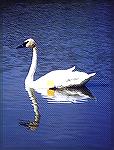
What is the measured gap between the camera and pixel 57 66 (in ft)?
19.0

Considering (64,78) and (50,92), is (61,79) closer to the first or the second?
(64,78)

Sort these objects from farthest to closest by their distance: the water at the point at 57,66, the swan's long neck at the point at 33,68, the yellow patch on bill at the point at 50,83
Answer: the swan's long neck at the point at 33,68 → the yellow patch on bill at the point at 50,83 → the water at the point at 57,66

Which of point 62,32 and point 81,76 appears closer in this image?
point 81,76

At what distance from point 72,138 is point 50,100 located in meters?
0.81

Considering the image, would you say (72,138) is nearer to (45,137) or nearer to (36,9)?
(45,137)

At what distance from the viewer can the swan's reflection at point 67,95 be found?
5.06 meters

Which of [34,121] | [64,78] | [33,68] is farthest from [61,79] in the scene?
[34,121]

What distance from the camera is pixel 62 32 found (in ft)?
21.4

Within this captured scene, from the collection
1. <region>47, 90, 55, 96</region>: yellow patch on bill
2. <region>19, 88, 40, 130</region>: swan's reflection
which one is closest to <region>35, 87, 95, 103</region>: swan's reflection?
<region>47, 90, 55, 96</region>: yellow patch on bill

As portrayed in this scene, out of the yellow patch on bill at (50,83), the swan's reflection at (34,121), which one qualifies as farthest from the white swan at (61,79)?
the swan's reflection at (34,121)

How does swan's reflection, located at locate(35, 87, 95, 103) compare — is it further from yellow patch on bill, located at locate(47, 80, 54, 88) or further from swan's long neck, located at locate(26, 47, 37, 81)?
swan's long neck, located at locate(26, 47, 37, 81)

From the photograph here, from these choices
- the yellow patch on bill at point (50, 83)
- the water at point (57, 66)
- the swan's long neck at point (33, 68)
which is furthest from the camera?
the swan's long neck at point (33, 68)

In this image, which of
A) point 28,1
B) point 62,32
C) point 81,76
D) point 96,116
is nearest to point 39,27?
point 62,32

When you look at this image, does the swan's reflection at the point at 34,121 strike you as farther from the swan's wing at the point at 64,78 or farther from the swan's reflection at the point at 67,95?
the swan's wing at the point at 64,78
